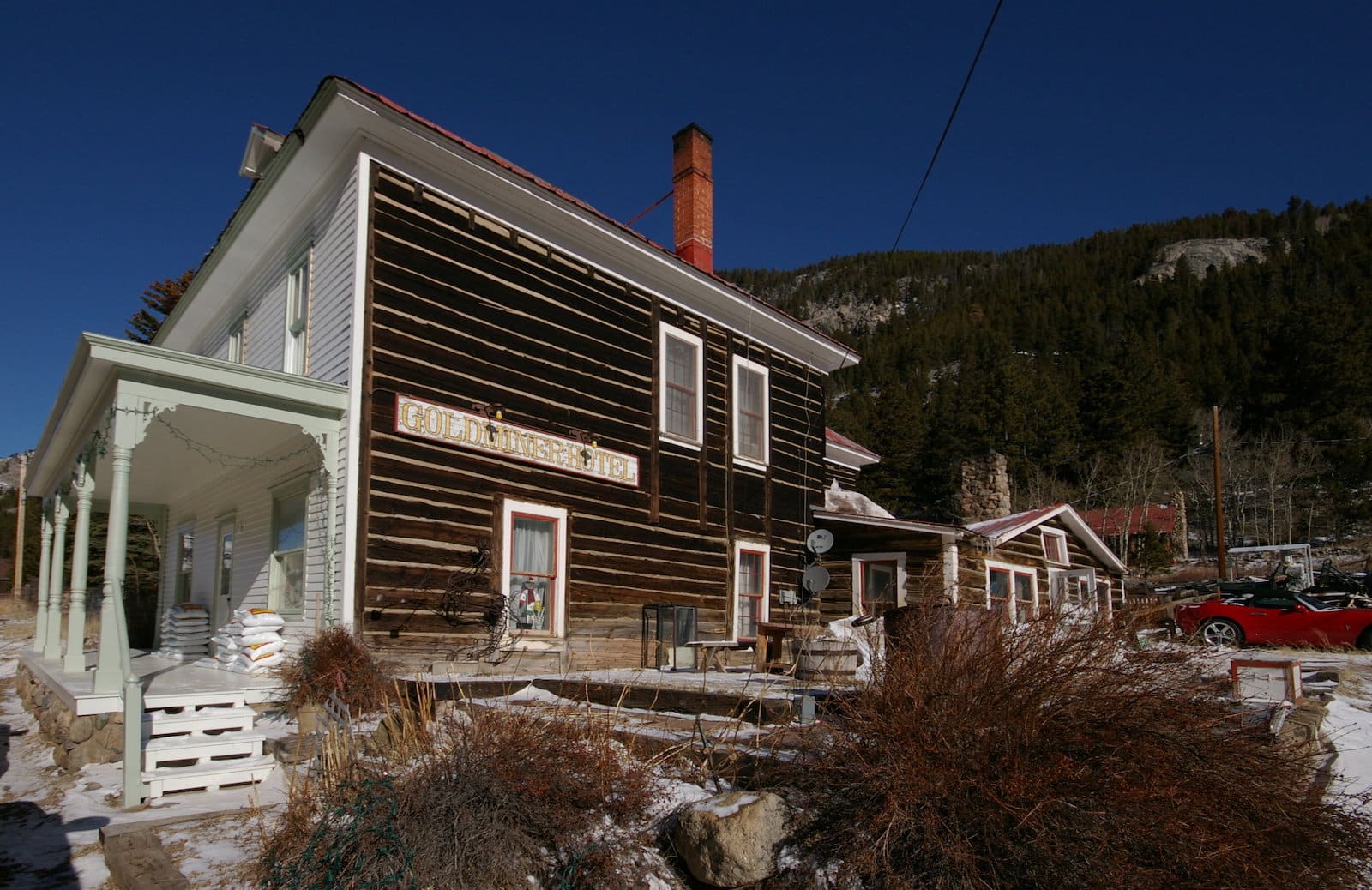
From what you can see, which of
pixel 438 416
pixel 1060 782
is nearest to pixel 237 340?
pixel 438 416

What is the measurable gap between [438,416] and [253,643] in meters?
3.31

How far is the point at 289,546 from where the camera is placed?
12234mm

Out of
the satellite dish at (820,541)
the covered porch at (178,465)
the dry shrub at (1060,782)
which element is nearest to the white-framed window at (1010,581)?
the satellite dish at (820,541)

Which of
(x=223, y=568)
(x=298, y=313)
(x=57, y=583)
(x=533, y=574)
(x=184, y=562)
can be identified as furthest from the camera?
(x=184, y=562)

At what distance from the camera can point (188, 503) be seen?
17.4m

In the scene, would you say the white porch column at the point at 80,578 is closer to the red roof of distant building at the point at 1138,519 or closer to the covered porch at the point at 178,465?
the covered porch at the point at 178,465

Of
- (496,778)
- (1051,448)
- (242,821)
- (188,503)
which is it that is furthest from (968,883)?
(1051,448)

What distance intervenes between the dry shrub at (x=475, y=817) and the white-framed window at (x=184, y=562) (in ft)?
43.9

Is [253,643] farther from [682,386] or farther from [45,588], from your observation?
[682,386]

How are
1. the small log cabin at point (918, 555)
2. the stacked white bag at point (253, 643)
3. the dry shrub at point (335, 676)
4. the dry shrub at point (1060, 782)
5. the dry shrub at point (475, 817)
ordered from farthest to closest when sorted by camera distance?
the small log cabin at point (918, 555) < the stacked white bag at point (253, 643) < the dry shrub at point (335, 676) < the dry shrub at point (475, 817) < the dry shrub at point (1060, 782)

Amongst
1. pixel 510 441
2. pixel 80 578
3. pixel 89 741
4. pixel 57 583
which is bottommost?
pixel 89 741

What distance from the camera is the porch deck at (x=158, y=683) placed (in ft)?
26.2

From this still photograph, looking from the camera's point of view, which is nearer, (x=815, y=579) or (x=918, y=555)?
(x=815, y=579)

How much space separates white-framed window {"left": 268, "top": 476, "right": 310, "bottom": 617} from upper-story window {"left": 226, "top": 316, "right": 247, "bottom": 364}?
3605 millimetres
